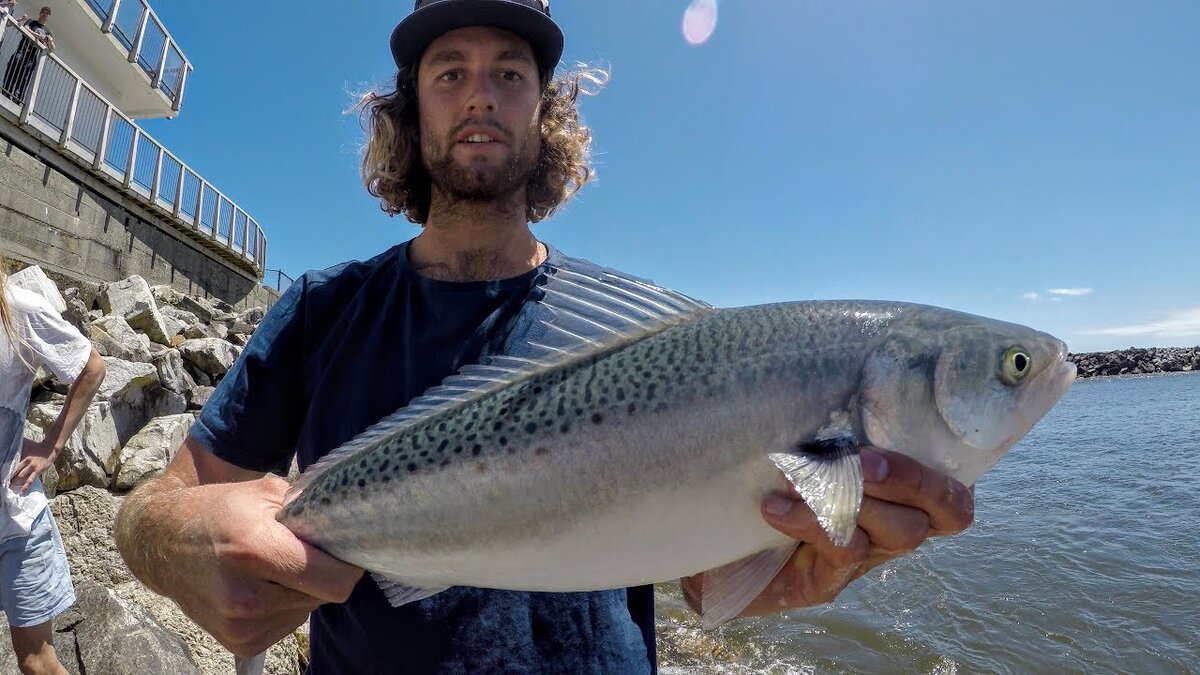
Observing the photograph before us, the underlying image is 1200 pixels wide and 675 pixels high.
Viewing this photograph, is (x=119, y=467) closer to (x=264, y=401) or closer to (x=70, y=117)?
(x=264, y=401)

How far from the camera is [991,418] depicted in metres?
1.88

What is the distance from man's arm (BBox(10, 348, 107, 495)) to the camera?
4094mm

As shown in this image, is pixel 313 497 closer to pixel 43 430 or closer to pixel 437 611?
pixel 437 611

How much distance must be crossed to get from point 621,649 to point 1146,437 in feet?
108

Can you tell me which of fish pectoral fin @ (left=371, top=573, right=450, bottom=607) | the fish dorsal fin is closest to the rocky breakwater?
fish pectoral fin @ (left=371, top=573, right=450, bottom=607)

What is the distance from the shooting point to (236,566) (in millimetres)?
1838

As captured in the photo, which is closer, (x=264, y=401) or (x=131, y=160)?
Answer: (x=264, y=401)

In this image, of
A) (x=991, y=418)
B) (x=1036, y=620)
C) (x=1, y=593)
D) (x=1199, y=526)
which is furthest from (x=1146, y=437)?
(x=1, y=593)

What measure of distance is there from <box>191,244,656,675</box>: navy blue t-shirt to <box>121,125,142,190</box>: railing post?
56.5 ft

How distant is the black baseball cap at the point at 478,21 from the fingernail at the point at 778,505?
89.6 inches

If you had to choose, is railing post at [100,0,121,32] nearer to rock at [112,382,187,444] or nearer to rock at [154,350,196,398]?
rock at [154,350,196,398]

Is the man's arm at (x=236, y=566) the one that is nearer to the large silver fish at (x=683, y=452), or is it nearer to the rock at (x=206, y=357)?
the large silver fish at (x=683, y=452)

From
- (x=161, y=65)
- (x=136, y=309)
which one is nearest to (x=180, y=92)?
(x=161, y=65)

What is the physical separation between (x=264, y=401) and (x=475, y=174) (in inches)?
49.1
